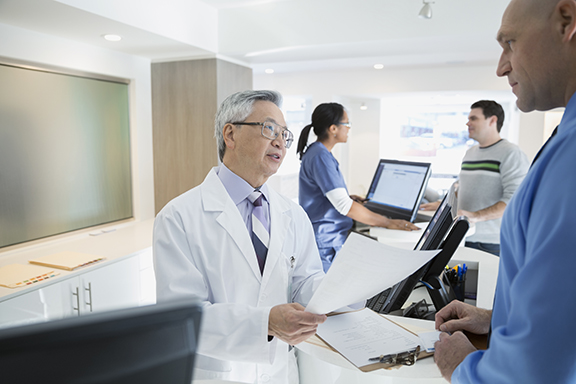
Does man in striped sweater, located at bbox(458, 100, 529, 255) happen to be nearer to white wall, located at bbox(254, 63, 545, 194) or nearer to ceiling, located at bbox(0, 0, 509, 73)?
ceiling, located at bbox(0, 0, 509, 73)

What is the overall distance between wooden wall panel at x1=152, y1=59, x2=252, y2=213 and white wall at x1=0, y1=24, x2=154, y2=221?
9 cm

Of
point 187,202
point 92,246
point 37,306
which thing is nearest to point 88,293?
point 37,306

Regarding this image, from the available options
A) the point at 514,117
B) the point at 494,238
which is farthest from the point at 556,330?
the point at 514,117

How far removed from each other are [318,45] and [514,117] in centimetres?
595

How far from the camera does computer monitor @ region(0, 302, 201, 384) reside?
38 centimetres

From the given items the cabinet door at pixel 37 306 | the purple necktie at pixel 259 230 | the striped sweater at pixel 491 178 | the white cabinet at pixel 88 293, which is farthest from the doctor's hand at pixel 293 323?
the striped sweater at pixel 491 178

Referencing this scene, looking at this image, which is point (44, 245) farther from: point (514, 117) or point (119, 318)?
point (514, 117)

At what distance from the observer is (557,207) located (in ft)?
1.93

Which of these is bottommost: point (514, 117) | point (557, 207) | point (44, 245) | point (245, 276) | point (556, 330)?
point (44, 245)

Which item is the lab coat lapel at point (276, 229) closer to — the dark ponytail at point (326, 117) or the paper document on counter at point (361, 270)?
the paper document on counter at point (361, 270)

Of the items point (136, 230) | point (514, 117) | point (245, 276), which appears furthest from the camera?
point (514, 117)

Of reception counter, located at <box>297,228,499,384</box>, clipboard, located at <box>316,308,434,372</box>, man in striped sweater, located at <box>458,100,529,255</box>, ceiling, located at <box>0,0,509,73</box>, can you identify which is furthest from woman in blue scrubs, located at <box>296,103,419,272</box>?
clipboard, located at <box>316,308,434,372</box>

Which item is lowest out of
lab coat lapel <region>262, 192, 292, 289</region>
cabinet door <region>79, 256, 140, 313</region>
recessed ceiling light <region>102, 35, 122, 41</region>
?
cabinet door <region>79, 256, 140, 313</region>

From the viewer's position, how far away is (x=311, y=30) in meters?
3.69
